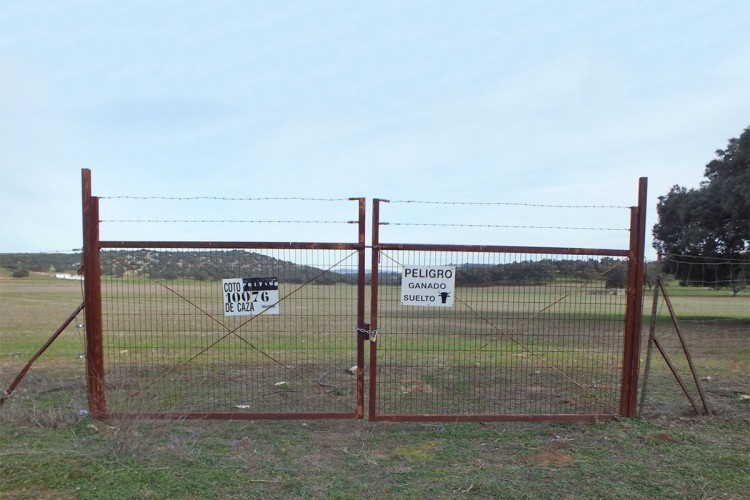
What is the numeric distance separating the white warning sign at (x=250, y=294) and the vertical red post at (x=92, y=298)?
1.45 metres

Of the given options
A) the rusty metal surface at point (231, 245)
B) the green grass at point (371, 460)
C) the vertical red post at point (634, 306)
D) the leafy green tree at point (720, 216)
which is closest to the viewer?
the green grass at point (371, 460)

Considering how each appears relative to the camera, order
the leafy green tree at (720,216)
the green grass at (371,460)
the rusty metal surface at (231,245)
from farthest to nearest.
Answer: the leafy green tree at (720,216), the rusty metal surface at (231,245), the green grass at (371,460)

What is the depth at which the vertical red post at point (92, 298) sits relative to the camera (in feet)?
18.2

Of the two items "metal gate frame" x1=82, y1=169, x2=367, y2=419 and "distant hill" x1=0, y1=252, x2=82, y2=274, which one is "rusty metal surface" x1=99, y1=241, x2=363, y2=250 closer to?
"metal gate frame" x1=82, y1=169, x2=367, y2=419

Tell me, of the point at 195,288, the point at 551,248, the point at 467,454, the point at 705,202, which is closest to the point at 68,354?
the point at 195,288

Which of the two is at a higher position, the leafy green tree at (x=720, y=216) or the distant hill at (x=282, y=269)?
the leafy green tree at (x=720, y=216)

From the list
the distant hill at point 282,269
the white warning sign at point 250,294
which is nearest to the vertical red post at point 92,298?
the distant hill at point 282,269

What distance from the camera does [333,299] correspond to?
5879 millimetres

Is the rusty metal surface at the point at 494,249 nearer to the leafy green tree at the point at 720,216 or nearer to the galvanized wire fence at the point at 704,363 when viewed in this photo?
the galvanized wire fence at the point at 704,363

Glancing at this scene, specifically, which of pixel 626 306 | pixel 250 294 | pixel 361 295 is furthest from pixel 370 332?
pixel 626 306

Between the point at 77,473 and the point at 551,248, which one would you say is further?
the point at 551,248

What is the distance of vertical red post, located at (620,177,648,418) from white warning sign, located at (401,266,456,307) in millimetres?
2131

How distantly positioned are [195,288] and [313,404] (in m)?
2.11

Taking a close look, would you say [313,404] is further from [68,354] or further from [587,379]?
[68,354]
